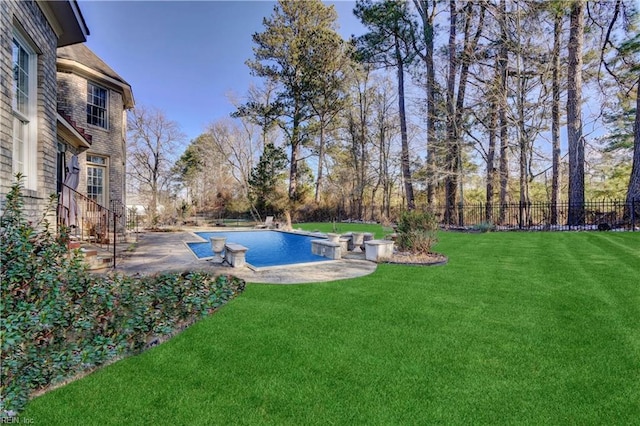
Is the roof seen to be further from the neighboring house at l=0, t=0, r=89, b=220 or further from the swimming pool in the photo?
the swimming pool

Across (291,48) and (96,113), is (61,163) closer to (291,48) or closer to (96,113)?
(96,113)

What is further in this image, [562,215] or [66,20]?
[562,215]

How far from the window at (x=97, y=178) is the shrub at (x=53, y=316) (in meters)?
9.75

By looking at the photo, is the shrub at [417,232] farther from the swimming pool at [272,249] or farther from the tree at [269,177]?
the tree at [269,177]

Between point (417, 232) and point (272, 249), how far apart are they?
18.7 feet

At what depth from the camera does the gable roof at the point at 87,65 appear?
33.0 feet

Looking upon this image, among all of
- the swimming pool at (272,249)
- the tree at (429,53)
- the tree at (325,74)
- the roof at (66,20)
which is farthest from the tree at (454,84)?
the roof at (66,20)

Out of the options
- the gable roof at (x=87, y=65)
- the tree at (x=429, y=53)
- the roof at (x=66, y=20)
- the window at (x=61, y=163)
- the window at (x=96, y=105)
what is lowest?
the window at (x=61, y=163)

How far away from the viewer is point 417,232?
8.03 meters

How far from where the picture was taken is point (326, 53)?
21234mm

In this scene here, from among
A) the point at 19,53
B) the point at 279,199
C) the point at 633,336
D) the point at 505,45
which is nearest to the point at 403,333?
the point at 633,336

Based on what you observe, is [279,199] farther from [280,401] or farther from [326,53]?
[280,401]

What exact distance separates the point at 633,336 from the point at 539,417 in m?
2.13

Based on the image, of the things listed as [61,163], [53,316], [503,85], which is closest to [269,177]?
[61,163]
